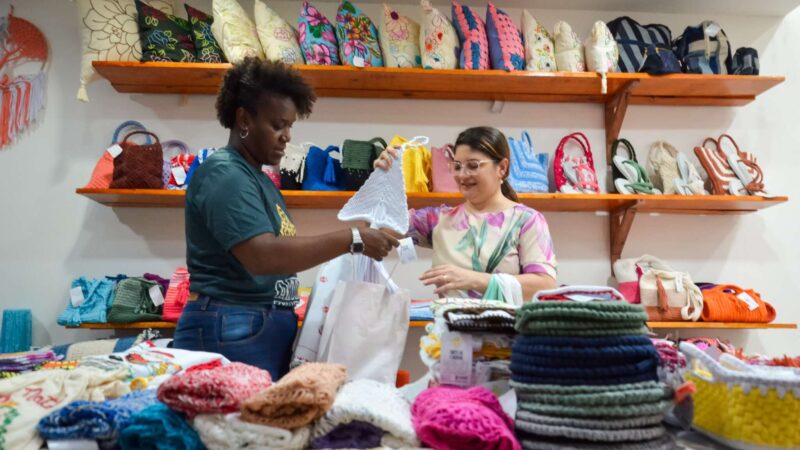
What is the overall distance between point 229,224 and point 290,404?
60 centimetres

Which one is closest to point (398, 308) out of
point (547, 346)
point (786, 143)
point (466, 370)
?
point (466, 370)

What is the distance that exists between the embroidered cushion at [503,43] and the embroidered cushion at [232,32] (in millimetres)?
1214

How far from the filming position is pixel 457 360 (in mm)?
956

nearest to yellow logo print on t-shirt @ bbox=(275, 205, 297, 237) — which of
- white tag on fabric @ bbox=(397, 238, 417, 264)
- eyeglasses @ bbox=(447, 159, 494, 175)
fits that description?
white tag on fabric @ bbox=(397, 238, 417, 264)

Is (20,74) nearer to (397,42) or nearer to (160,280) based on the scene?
(160,280)

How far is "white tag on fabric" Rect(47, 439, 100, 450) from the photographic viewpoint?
741mm

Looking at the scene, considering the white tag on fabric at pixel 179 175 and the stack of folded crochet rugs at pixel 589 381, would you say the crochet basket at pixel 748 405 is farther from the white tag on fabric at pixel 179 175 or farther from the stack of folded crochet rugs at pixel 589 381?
the white tag on fabric at pixel 179 175

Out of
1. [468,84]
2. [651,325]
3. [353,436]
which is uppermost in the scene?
[468,84]

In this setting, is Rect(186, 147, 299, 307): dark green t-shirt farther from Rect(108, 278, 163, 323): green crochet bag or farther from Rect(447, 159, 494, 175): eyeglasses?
Rect(108, 278, 163, 323): green crochet bag

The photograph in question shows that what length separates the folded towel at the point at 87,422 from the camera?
2.44 feet

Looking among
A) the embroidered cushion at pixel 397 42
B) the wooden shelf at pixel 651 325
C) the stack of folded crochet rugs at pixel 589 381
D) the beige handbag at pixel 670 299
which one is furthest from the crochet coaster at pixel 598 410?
the embroidered cushion at pixel 397 42

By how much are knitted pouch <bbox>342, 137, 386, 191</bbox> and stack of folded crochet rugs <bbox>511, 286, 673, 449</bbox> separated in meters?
2.06

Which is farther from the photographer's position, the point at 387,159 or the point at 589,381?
the point at 387,159

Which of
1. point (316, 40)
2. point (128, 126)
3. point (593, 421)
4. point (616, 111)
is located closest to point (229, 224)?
point (593, 421)
